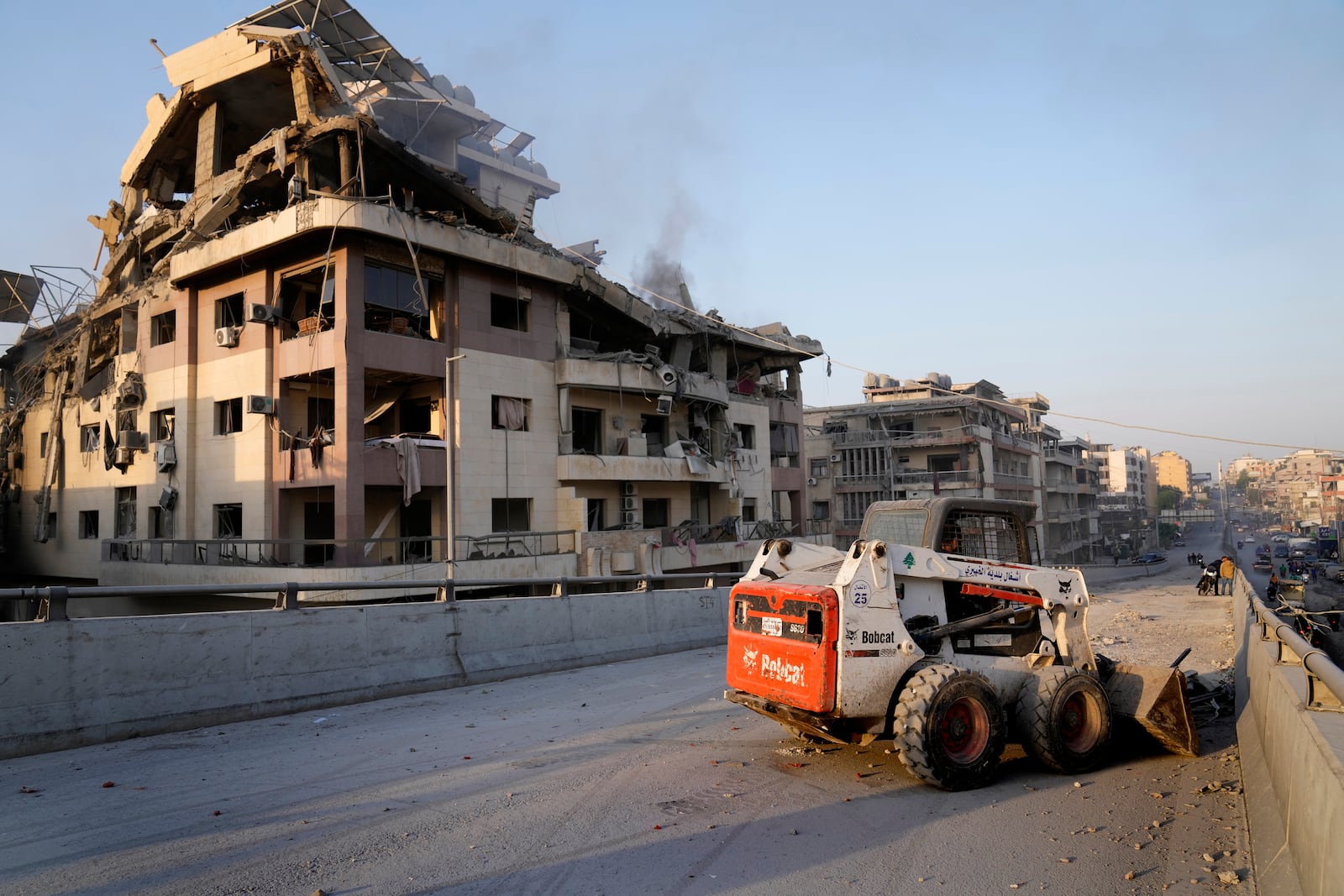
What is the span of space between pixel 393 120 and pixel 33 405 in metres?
24.9

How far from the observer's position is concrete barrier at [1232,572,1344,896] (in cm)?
405

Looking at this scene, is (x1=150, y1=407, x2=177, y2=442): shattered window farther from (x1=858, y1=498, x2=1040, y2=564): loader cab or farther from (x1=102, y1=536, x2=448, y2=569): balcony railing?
(x1=858, y1=498, x2=1040, y2=564): loader cab

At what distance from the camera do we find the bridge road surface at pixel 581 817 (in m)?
5.29

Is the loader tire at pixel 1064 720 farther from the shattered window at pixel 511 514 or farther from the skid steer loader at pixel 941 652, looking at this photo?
the shattered window at pixel 511 514

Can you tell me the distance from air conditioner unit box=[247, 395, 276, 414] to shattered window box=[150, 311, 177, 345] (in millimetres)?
8601

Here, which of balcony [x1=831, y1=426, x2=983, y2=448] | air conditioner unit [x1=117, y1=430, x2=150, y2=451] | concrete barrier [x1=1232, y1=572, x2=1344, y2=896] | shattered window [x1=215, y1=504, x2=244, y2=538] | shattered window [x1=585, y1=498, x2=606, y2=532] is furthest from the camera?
balcony [x1=831, y1=426, x2=983, y2=448]

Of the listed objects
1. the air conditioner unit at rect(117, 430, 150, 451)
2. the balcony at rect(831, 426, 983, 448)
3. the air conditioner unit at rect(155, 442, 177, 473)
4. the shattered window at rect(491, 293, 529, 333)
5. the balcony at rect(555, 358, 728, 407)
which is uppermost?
the shattered window at rect(491, 293, 529, 333)

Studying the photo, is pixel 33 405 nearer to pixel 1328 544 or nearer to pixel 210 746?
pixel 210 746

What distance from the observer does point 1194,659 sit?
13961 mm

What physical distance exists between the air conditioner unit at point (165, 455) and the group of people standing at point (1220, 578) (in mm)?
36570

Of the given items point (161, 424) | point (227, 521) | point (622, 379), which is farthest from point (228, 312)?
Result: point (622, 379)

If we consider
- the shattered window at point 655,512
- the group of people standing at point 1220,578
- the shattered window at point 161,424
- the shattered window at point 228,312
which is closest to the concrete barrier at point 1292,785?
the shattered window at point 655,512

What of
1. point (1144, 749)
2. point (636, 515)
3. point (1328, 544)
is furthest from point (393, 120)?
point (1328, 544)

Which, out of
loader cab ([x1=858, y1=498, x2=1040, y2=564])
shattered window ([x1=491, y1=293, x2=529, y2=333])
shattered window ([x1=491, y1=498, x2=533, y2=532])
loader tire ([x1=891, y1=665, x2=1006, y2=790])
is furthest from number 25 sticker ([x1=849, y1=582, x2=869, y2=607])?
shattered window ([x1=491, y1=293, x2=529, y2=333])
